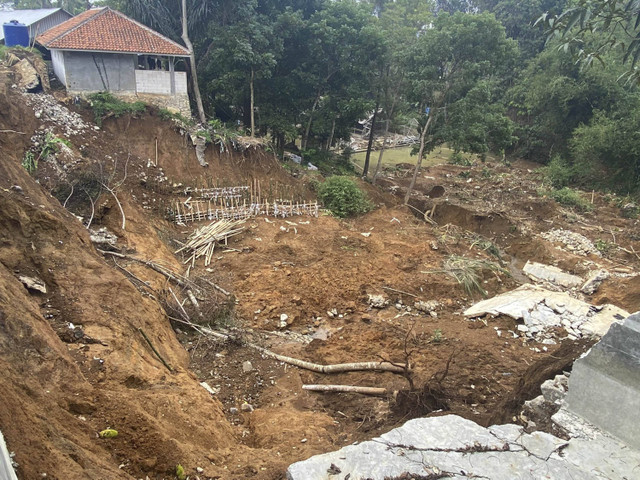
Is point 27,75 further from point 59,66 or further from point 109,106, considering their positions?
point 109,106

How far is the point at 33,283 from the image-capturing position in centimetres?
555

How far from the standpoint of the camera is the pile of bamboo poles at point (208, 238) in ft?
34.5

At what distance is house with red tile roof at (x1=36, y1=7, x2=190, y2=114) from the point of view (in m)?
14.6

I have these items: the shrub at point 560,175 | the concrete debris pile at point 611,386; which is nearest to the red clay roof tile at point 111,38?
the concrete debris pile at point 611,386

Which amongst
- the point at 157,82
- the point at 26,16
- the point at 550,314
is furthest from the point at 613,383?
the point at 26,16

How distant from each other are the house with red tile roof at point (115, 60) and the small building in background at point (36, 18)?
484 cm

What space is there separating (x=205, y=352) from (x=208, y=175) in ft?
29.2

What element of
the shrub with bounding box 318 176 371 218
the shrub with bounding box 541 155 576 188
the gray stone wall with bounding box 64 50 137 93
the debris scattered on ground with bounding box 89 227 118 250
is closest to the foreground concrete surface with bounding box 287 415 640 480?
the debris scattered on ground with bounding box 89 227 118 250

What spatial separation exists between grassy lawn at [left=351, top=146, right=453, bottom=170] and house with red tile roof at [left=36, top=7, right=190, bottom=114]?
1169cm

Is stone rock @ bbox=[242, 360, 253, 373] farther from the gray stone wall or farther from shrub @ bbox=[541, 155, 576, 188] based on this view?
shrub @ bbox=[541, 155, 576, 188]

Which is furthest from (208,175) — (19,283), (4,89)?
(19,283)

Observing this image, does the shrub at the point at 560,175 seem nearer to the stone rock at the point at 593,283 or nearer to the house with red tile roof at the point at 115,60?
the stone rock at the point at 593,283

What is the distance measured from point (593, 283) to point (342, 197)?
782 centimetres

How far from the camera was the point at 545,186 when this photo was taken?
69.1 feet
